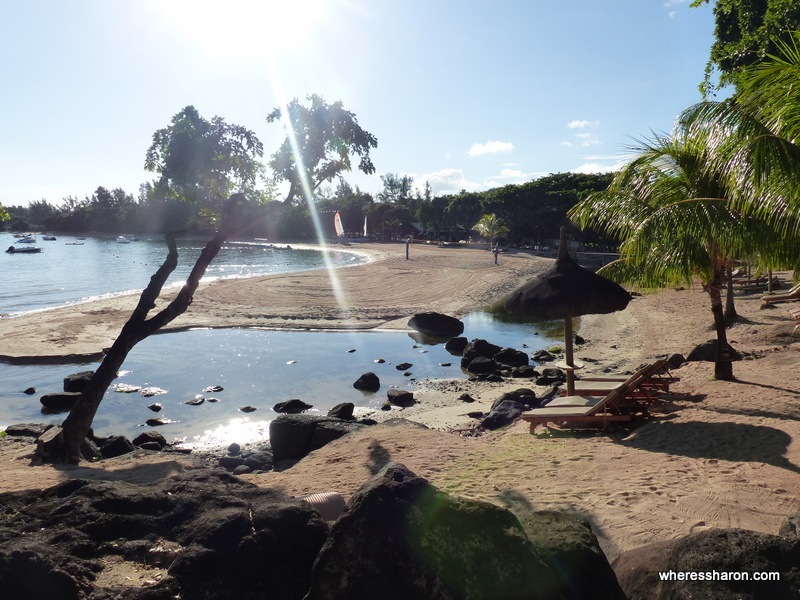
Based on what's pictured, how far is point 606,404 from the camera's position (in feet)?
30.3

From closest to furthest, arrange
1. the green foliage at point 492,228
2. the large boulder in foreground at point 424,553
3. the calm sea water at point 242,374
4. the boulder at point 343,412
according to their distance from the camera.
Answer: the large boulder in foreground at point 424,553, the boulder at point 343,412, the calm sea water at point 242,374, the green foliage at point 492,228

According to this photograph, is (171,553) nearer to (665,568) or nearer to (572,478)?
(665,568)

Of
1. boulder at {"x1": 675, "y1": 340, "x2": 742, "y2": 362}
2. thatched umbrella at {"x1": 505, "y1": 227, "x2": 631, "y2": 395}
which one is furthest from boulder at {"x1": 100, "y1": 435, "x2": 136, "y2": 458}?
Answer: boulder at {"x1": 675, "y1": 340, "x2": 742, "y2": 362}

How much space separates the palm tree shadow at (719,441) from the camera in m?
7.18

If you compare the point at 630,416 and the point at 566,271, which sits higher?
the point at 566,271

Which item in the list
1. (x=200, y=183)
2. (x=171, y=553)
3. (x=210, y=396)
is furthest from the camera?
(x=210, y=396)

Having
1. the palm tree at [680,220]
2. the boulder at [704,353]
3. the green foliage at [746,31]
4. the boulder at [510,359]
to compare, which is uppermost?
the green foliage at [746,31]

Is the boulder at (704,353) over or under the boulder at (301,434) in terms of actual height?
over

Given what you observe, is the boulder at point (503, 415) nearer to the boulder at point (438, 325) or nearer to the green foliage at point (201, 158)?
the green foliage at point (201, 158)

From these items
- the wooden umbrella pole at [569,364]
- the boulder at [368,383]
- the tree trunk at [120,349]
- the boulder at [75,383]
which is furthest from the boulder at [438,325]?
the tree trunk at [120,349]

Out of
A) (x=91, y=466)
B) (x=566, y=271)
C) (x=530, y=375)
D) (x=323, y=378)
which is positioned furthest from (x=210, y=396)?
(x=566, y=271)

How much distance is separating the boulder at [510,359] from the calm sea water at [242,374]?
1243 mm

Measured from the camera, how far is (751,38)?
15.9 metres

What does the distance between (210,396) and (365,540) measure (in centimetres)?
1353
